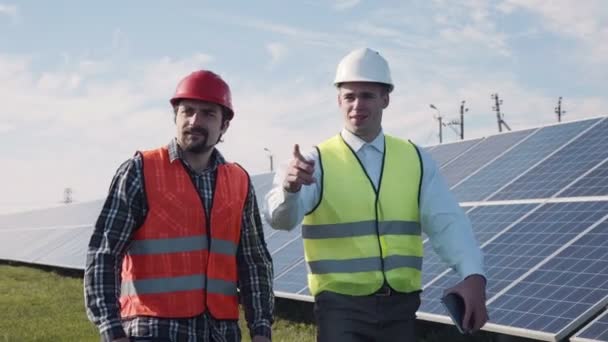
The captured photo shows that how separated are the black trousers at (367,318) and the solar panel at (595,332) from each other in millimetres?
2410

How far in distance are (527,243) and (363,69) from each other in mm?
4597

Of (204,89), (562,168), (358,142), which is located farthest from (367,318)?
(562,168)

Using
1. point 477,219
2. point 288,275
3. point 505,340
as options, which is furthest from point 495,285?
point 288,275

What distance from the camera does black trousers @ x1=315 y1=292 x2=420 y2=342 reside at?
153 inches

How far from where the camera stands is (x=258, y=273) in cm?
396

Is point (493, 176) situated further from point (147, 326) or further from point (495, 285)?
point (147, 326)

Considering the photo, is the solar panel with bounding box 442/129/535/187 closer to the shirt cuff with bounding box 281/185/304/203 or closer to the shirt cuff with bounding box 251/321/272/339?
the shirt cuff with bounding box 251/321/272/339

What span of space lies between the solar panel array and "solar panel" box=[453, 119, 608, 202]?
18 mm

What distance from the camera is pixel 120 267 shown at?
3682 millimetres

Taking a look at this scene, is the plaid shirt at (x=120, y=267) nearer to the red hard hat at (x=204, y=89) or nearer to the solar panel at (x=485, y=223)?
the red hard hat at (x=204, y=89)

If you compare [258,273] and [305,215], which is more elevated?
[305,215]

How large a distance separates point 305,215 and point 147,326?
3.10ft

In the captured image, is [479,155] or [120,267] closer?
[120,267]

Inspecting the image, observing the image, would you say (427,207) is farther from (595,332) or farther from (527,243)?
(527,243)
